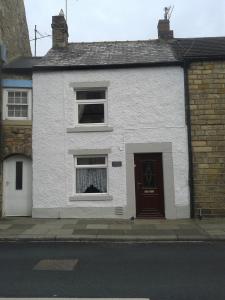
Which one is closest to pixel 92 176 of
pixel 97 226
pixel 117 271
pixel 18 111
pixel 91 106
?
pixel 91 106

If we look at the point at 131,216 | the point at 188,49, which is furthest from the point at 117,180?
the point at 188,49

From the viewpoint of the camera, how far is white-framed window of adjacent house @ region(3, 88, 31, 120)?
53.9 ft

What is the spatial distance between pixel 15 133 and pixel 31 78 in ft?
7.41

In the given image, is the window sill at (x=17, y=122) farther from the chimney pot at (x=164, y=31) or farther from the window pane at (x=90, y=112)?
the chimney pot at (x=164, y=31)

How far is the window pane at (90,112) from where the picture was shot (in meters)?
16.4

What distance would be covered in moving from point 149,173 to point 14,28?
10101mm

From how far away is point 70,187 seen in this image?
15.9 meters

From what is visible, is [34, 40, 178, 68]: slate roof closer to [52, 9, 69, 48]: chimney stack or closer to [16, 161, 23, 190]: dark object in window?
[52, 9, 69, 48]: chimney stack

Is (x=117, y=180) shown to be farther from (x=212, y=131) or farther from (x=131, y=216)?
(x=212, y=131)

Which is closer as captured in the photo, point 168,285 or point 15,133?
point 168,285

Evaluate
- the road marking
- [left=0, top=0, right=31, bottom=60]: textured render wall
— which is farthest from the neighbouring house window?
the road marking

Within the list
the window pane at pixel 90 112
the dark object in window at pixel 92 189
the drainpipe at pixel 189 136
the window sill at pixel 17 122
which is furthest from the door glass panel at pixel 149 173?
the window sill at pixel 17 122

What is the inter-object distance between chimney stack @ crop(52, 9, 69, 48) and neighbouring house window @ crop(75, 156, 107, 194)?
5417 mm

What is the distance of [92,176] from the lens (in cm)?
1611
